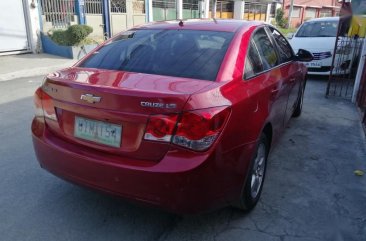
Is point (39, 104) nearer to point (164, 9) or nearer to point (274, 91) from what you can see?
point (274, 91)

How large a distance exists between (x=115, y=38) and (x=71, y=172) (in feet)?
5.23

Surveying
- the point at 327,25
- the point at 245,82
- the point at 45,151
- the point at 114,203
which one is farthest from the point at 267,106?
the point at 327,25

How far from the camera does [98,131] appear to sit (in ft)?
7.93

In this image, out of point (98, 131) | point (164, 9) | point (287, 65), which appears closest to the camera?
point (98, 131)

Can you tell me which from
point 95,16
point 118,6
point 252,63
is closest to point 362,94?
point 252,63

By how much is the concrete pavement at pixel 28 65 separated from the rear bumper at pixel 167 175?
7.34 m

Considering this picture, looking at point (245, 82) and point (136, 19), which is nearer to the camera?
point (245, 82)

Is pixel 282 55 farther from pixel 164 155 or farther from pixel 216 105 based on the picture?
pixel 164 155

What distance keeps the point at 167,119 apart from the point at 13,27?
38.7 feet

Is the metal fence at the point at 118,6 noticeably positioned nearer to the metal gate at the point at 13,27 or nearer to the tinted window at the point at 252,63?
the metal gate at the point at 13,27

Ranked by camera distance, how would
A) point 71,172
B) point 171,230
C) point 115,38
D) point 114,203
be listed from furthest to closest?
point 115,38 → point 114,203 → point 171,230 → point 71,172

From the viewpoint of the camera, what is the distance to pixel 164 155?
7.30 ft

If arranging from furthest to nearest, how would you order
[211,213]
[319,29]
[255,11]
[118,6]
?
[255,11]
[118,6]
[319,29]
[211,213]

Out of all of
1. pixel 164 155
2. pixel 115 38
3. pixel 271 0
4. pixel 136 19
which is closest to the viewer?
pixel 164 155
